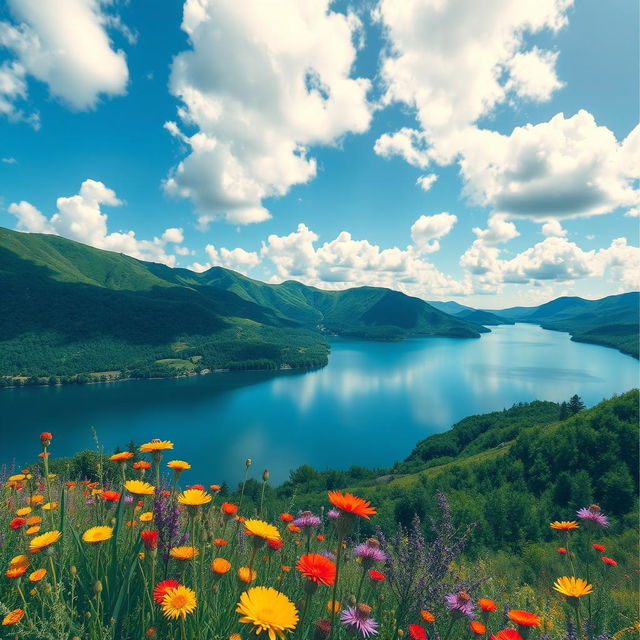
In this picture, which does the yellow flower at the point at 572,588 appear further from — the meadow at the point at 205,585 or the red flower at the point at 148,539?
the red flower at the point at 148,539

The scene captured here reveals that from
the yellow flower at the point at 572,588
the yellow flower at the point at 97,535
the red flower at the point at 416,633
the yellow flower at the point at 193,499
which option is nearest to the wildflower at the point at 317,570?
the red flower at the point at 416,633

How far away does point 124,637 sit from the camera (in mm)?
2037

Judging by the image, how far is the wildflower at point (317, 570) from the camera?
1.63m

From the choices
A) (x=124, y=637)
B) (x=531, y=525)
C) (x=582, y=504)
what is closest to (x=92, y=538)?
(x=124, y=637)

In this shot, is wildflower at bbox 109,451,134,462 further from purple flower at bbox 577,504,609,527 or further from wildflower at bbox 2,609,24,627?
purple flower at bbox 577,504,609,527

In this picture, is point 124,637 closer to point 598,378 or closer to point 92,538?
point 92,538

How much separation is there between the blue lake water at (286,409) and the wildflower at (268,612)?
57.9 m

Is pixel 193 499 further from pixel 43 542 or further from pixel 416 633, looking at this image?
pixel 416 633

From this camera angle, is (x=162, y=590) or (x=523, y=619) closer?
(x=162, y=590)

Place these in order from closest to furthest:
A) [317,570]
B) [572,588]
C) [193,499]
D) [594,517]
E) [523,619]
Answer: [317,570] → [523,619] → [193,499] → [572,588] → [594,517]

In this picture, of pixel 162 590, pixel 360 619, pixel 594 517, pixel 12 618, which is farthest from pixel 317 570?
pixel 594 517

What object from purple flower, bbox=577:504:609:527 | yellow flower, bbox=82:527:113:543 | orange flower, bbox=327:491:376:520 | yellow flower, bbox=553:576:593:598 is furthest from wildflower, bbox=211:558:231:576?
purple flower, bbox=577:504:609:527

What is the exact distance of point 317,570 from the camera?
1.69m

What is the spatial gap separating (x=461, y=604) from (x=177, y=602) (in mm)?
2063
